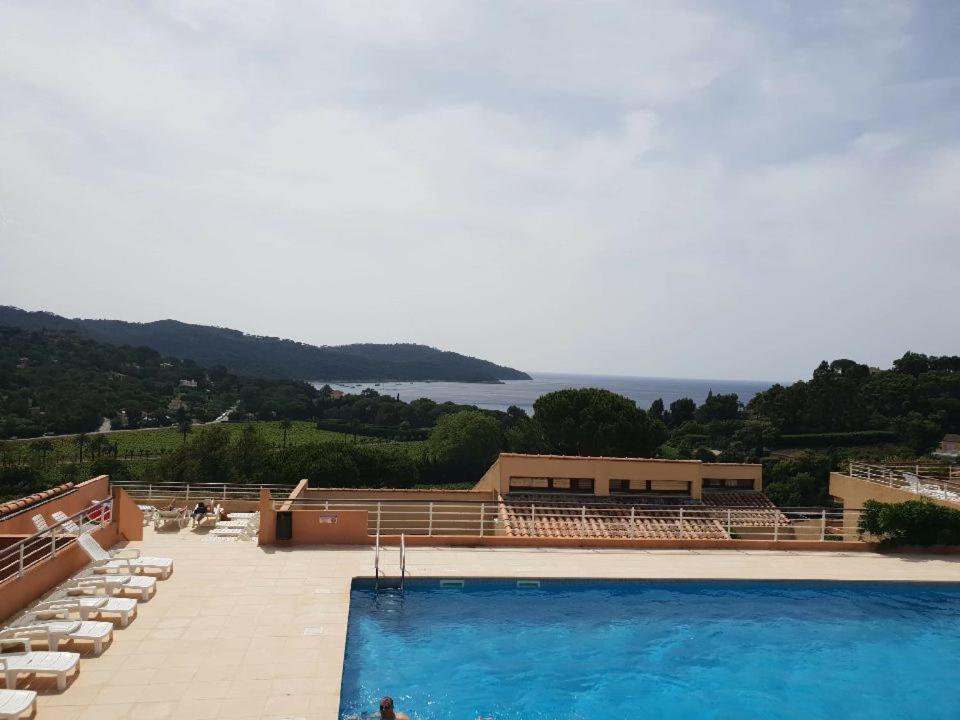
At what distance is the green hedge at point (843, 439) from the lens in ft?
228

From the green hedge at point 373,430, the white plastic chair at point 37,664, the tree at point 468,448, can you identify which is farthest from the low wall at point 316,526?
the green hedge at point 373,430

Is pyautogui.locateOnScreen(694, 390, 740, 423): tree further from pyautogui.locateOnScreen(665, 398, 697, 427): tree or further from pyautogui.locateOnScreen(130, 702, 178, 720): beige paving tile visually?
pyautogui.locateOnScreen(130, 702, 178, 720): beige paving tile

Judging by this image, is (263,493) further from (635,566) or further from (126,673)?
(635,566)

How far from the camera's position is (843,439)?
7100cm

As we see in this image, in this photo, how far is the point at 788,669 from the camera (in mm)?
9602

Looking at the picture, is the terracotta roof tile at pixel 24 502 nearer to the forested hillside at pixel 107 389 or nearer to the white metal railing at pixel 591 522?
the white metal railing at pixel 591 522

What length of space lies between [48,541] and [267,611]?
384 centimetres

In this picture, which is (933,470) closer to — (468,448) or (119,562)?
(119,562)

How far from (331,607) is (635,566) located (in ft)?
18.9

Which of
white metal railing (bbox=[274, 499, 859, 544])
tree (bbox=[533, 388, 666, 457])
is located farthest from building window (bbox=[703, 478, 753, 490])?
tree (bbox=[533, 388, 666, 457])

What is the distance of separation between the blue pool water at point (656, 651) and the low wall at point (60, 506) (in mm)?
5321

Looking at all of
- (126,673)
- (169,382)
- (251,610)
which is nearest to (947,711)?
(251,610)

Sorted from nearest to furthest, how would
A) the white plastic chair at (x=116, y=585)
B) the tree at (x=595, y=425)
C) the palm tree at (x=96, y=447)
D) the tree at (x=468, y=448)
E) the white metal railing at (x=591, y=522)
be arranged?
1. the white plastic chair at (x=116, y=585)
2. the white metal railing at (x=591, y=522)
3. the tree at (x=595, y=425)
4. the tree at (x=468, y=448)
5. the palm tree at (x=96, y=447)

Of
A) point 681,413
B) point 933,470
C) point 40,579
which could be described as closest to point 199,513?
point 40,579
